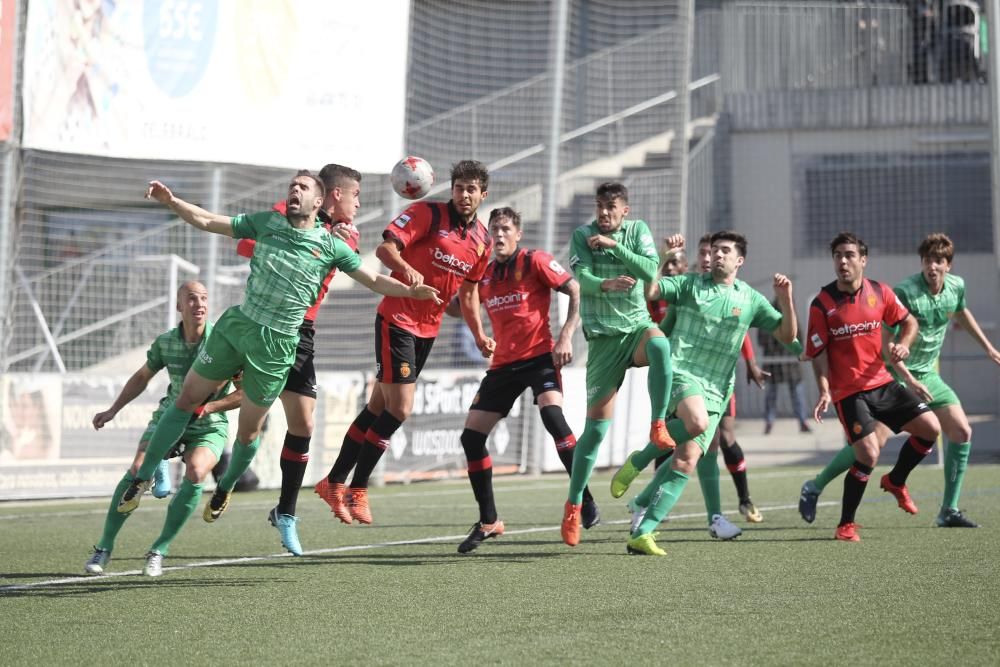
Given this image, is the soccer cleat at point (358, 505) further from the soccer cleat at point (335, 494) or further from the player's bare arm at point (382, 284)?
the player's bare arm at point (382, 284)

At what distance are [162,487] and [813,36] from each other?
1780cm

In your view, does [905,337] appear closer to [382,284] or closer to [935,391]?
[935,391]

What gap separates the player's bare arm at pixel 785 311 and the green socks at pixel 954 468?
5.74 ft

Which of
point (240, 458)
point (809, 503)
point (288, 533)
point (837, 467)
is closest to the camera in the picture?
point (240, 458)

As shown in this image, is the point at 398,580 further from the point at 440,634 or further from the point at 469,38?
the point at 469,38

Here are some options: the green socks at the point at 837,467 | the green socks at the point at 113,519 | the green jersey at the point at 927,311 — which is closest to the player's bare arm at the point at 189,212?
the green socks at the point at 113,519

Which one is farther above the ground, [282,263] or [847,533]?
[282,263]

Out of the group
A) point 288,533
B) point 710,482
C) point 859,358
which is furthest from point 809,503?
point 288,533

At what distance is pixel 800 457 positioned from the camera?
17750 mm

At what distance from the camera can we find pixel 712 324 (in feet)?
26.9

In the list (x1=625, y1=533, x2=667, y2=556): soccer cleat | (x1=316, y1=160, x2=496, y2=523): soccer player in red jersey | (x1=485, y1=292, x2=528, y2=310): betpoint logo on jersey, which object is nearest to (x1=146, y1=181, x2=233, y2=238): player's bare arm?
(x1=316, y1=160, x2=496, y2=523): soccer player in red jersey

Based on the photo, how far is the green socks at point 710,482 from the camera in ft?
29.0

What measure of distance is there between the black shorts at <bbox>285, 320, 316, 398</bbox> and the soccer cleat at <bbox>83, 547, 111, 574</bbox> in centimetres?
129

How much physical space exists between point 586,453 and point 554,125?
27.9 ft
